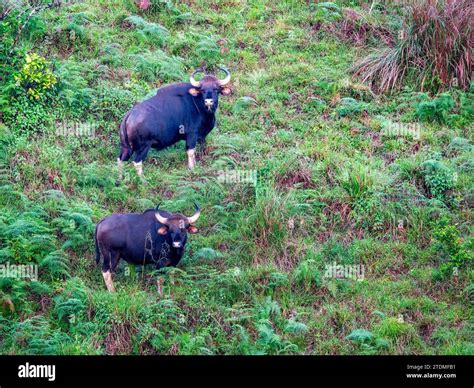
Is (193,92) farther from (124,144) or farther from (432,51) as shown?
(432,51)

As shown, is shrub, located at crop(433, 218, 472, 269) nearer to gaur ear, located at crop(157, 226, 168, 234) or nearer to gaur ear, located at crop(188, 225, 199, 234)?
gaur ear, located at crop(188, 225, 199, 234)

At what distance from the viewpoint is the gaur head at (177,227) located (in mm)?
13586

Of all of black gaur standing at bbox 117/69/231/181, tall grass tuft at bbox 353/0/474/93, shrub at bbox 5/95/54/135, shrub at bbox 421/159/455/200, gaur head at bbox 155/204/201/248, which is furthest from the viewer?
tall grass tuft at bbox 353/0/474/93

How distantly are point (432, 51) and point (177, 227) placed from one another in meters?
7.58

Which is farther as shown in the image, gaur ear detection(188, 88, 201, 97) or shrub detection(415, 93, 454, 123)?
shrub detection(415, 93, 454, 123)

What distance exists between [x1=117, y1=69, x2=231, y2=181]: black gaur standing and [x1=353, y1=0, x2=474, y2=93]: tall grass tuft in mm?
3719

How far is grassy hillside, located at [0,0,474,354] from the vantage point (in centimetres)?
1285

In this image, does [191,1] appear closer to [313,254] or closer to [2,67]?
[2,67]

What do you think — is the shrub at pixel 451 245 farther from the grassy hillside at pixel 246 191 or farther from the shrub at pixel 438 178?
the shrub at pixel 438 178

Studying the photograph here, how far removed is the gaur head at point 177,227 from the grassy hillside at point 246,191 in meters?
0.49

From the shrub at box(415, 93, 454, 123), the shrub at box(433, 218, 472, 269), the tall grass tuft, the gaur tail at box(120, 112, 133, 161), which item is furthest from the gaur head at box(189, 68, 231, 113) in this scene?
the shrub at box(433, 218, 472, 269)

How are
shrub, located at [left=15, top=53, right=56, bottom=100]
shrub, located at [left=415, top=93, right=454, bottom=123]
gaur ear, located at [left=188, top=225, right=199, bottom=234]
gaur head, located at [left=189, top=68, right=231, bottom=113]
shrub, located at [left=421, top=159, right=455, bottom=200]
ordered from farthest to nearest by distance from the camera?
shrub, located at [left=415, top=93, right=454, bottom=123] < shrub, located at [left=15, top=53, right=56, bottom=100] < gaur head, located at [left=189, top=68, right=231, bottom=113] < shrub, located at [left=421, top=159, right=455, bottom=200] < gaur ear, located at [left=188, top=225, right=199, bottom=234]

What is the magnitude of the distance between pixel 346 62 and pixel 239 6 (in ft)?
11.4

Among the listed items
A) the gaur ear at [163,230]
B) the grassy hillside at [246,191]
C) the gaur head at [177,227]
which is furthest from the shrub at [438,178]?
the gaur ear at [163,230]
